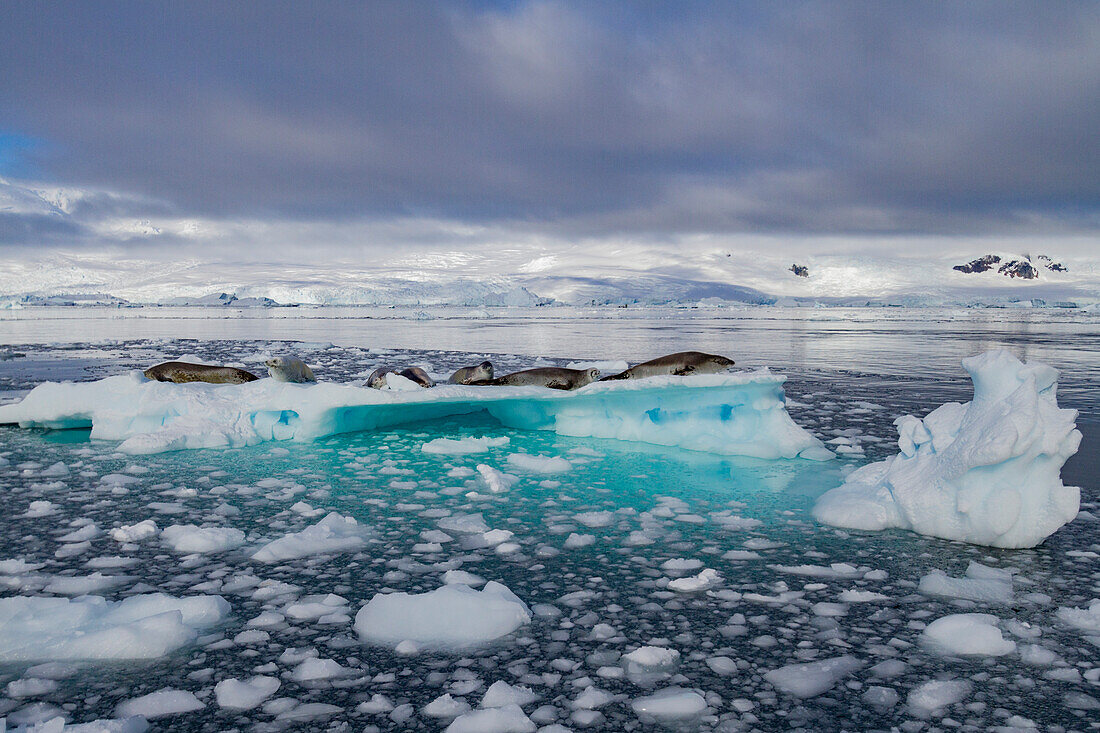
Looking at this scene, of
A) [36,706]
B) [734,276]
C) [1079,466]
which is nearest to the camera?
[36,706]

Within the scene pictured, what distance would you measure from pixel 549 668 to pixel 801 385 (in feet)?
29.6

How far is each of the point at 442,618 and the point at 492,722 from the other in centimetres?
67

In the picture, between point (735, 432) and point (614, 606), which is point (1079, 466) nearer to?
point (735, 432)

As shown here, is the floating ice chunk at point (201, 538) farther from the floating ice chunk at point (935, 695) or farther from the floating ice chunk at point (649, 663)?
the floating ice chunk at point (935, 695)

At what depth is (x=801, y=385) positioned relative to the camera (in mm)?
10438

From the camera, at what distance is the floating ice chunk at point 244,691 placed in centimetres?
202

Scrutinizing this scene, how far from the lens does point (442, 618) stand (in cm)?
256

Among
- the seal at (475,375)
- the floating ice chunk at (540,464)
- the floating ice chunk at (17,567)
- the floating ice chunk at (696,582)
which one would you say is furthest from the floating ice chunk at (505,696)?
the seal at (475,375)

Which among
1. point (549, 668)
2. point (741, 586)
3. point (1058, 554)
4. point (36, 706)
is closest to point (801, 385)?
point (1058, 554)

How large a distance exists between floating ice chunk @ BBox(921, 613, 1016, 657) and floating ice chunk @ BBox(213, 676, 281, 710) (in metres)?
2.18

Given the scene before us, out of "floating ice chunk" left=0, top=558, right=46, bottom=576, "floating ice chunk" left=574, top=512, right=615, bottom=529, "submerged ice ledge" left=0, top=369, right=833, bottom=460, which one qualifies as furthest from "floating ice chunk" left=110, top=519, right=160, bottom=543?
"submerged ice ledge" left=0, top=369, right=833, bottom=460

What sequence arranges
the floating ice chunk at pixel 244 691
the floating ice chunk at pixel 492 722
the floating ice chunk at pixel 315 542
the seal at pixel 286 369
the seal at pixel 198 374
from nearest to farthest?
the floating ice chunk at pixel 492 722 < the floating ice chunk at pixel 244 691 < the floating ice chunk at pixel 315 542 < the seal at pixel 286 369 < the seal at pixel 198 374

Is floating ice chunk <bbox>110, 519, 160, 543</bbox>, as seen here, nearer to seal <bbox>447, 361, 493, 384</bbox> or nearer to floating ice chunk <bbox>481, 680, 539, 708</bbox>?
floating ice chunk <bbox>481, 680, 539, 708</bbox>

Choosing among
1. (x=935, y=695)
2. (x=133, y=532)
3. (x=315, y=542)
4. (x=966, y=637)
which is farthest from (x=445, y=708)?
(x=133, y=532)
